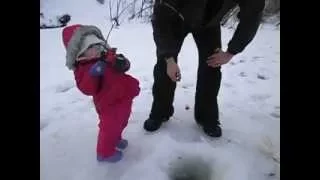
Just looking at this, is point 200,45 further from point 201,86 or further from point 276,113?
point 276,113

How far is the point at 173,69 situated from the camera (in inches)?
41.2

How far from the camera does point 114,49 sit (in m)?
1.05

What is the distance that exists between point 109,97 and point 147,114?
8.7 inches

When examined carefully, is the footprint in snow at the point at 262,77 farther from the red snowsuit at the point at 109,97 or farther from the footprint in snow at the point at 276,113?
the red snowsuit at the point at 109,97

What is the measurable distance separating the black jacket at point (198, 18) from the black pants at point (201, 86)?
34mm

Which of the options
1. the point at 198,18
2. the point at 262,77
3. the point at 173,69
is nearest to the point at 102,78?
the point at 173,69

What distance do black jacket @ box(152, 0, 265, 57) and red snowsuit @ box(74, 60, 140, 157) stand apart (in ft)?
0.38

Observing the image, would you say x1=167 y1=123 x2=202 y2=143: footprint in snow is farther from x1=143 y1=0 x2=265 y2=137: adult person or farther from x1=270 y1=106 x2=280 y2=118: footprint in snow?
x1=270 y1=106 x2=280 y2=118: footprint in snow

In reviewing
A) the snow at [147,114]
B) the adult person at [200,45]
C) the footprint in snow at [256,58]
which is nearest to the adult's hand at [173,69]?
the adult person at [200,45]

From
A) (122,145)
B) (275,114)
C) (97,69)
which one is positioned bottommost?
(122,145)

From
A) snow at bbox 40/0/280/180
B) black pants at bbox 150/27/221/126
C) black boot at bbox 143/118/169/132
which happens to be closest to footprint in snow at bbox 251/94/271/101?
snow at bbox 40/0/280/180
